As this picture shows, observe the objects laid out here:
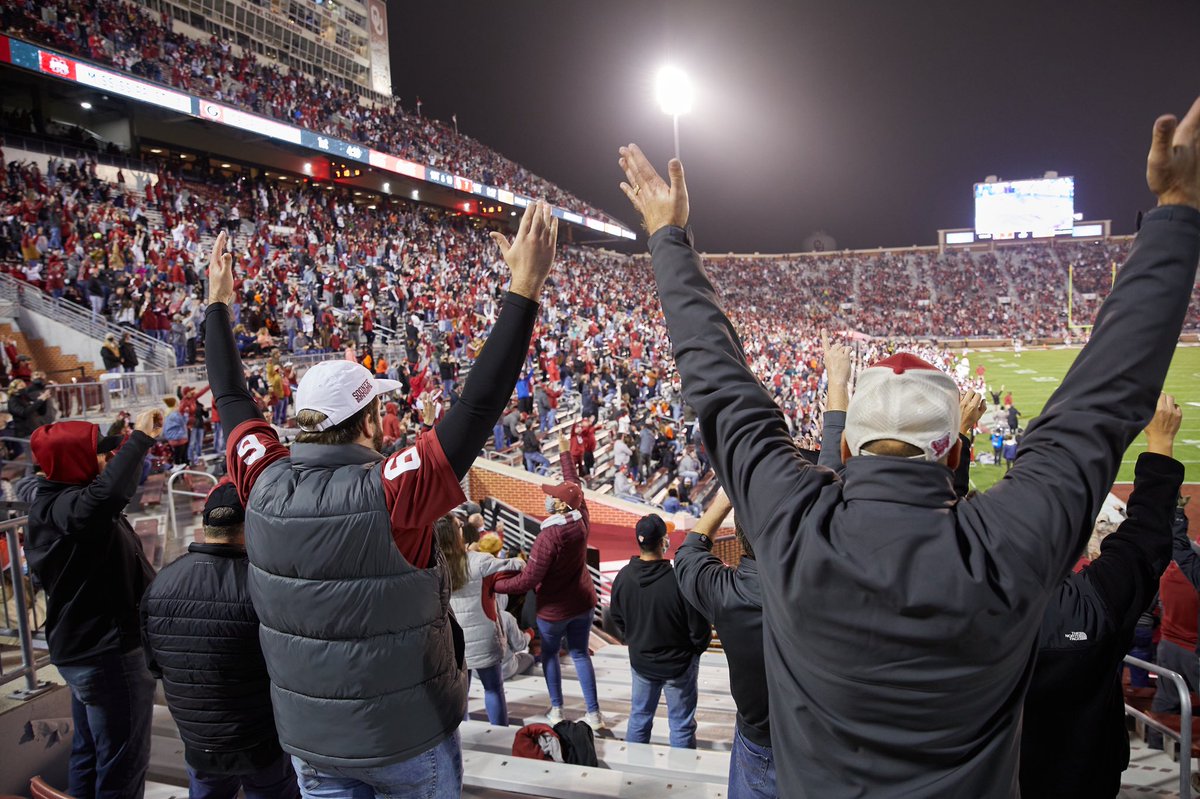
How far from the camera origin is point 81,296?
44.8 feet

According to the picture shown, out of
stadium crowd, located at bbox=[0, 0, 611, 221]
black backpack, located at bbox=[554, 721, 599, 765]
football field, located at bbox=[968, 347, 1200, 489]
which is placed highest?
stadium crowd, located at bbox=[0, 0, 611, 221]

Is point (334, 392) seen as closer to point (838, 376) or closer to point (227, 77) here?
point (838, 376)

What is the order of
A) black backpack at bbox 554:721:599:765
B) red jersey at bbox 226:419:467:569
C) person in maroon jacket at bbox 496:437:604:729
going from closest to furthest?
1. red jersey at bbox 226:419:467:569
2. black backpack at bbox 554:721:599:765
3. person in maroon jacket at bbox 496:437:604:729

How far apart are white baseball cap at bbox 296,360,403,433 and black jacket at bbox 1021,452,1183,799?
1.97 metres

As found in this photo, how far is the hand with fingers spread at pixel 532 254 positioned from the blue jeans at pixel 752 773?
66.3 inches

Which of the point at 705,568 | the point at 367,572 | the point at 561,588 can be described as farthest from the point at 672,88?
the point at 367,572

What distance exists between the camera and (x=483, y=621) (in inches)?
181

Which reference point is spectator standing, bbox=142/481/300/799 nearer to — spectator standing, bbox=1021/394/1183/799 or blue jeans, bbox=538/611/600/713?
spectator standing, bbox=1021/394/1183/799

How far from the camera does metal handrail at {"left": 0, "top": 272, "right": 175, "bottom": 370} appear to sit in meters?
12.9

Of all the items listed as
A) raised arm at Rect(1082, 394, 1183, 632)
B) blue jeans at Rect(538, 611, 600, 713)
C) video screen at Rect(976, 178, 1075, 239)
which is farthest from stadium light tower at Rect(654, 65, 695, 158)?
video screen at Rect(976, 178, 1075, 239)

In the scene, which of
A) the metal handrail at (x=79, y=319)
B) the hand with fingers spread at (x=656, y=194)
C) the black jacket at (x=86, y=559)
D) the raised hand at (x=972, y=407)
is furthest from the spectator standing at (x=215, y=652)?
the metal handrail at (x=79, y=319)

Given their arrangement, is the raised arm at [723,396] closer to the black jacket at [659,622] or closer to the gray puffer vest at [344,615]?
the gray puffer vest at [344,615]

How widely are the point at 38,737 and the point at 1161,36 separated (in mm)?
68430

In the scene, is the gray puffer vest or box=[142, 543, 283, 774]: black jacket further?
box=[142, 543, 283, 774]: black jacket
